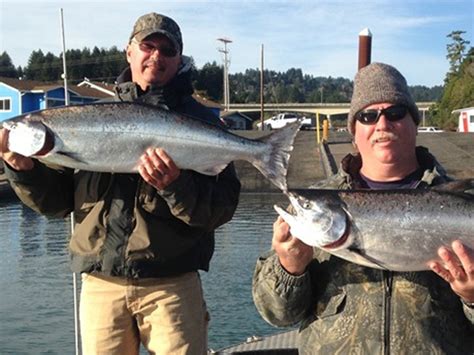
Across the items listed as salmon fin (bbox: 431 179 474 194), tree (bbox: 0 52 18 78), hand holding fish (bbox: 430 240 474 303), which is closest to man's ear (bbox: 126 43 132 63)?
salmon fin (bbox: 431 179 474 194)

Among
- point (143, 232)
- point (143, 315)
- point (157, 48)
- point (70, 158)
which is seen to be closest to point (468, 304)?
point (143, 232)

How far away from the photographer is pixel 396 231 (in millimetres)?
3162

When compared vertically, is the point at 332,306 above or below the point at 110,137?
below

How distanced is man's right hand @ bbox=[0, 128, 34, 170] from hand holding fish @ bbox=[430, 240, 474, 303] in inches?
102

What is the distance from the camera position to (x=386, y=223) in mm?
3164

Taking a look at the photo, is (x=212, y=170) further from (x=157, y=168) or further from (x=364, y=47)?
(x=364, y=47)

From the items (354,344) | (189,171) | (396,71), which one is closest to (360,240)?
(354,344)

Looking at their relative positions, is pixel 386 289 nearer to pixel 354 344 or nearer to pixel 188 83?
pixel 354 344

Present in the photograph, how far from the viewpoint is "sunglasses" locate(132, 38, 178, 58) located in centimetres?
432

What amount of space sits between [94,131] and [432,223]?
6.81ft

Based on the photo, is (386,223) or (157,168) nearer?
(386,223)

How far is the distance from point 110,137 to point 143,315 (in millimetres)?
1228

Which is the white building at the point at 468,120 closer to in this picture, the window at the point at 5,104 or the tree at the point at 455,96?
the tree at the point at 455,96

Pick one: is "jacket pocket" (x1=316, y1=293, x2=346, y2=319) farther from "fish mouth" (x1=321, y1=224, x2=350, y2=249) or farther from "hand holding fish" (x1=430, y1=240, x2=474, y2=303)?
"hand holding fish" (x1=430, y1=240, x2=474, y2=303)
